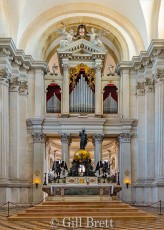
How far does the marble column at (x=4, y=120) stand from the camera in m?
27.7

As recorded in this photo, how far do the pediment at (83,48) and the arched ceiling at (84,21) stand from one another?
182 centimetres

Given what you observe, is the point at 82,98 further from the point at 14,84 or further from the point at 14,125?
the point at 14,125

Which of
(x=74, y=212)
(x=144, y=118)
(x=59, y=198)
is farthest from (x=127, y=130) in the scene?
(x=74, y=212)

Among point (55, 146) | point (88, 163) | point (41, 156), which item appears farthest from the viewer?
point (55, 146)

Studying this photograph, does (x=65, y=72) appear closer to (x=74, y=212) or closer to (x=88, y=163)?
(x=88, y=163)

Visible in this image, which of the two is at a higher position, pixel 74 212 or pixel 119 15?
pixel 119 15

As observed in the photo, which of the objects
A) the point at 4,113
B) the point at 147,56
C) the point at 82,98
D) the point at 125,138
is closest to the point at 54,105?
the point at 82,98

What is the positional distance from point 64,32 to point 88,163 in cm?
1148

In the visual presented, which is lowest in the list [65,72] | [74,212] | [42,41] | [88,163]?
[74,212]

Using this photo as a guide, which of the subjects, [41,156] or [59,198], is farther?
[41,156]

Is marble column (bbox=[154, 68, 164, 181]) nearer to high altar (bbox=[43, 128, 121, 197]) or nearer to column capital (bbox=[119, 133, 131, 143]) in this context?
column capital (bbox=[119, 133, 131, 143])

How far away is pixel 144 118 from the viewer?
3169 centimetres

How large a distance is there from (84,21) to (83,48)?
279 centimetres

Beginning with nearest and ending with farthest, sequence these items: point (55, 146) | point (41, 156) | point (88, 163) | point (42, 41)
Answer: point (88, 163) < point (41, 156) < point (42, 41) < point (55, 146)
